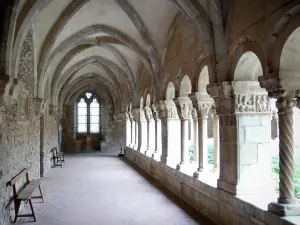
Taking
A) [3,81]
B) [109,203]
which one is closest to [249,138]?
[109,203]

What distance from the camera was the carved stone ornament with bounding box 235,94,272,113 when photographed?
14.6ft

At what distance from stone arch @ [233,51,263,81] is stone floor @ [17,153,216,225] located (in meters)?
2.06

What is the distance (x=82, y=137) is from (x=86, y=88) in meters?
2.92

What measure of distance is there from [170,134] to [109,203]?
8.71 feet

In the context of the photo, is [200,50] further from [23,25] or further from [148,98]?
[148,98]

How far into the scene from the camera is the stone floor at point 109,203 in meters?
5.00

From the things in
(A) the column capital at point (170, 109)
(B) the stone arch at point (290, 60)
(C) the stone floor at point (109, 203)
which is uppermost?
(B) the stone arch at point (290, 60)

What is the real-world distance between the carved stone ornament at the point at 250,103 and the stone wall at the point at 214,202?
3.65 feet

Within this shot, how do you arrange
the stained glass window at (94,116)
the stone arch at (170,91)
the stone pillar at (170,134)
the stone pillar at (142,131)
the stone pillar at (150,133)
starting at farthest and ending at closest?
the stained glass window at (94,116)
the stone pillar at (142,131)
the stone pillar at (150,133)
the stone pillar at (170,134)
the stone arch at (170,91)

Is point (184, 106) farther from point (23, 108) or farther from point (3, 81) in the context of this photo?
point (3, 81)

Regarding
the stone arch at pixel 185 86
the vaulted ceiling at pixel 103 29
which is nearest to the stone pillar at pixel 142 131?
the vaulted ceiling at pixel 103 29

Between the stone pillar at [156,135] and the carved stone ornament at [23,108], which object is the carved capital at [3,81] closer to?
the carved stone ornament at [23,108]

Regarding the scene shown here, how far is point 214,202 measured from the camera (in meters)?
4.99

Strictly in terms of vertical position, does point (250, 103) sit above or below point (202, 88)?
below
